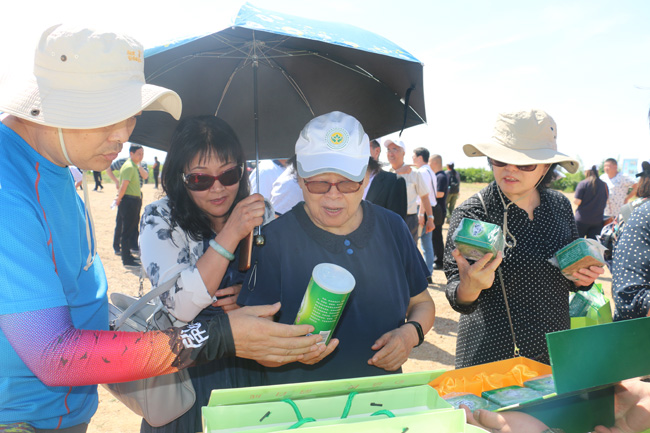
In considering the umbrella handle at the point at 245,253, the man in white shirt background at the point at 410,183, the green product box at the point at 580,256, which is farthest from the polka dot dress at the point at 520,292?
the man in white shirt background at the point at 410,183

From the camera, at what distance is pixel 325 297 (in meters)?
1.31

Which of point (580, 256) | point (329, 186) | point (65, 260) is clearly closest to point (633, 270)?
point (580, 256)

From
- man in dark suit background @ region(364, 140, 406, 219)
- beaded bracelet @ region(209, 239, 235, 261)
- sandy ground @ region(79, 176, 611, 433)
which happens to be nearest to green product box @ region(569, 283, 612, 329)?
beaded bracelet @ region(209, 239, 235, 261)

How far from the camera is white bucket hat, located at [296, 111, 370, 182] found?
1719mm

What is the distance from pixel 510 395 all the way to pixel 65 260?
5.00 feet

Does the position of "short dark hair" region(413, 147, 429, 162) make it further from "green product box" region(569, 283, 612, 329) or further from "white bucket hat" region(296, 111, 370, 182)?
"white bucket hat" region(296, 111, 370, 182)

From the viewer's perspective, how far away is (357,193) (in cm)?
182

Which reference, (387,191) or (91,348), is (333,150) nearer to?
(91,348)

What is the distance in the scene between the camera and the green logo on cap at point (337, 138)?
1.73 metres

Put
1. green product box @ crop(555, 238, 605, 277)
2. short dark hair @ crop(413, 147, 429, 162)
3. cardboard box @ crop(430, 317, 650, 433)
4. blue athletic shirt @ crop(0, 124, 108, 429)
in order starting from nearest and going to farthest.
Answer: blue athletic shirt @ crop(0, 124, 108, 429), cardboard box @ crop(430, 317, 650, 433), green product box @ crop(555, 238, 605, 277), short dark hair @ crop(413, 147, 429, 162)

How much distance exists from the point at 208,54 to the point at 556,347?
2.02 m

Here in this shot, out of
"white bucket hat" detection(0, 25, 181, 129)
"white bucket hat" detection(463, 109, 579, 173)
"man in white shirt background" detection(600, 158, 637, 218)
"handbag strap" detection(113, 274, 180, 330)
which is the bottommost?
"man in white shirt background" detection(600, 158, 637, 218)

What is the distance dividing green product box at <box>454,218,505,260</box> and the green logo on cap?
0.67 meters

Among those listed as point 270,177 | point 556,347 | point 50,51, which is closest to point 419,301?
point 556,347
